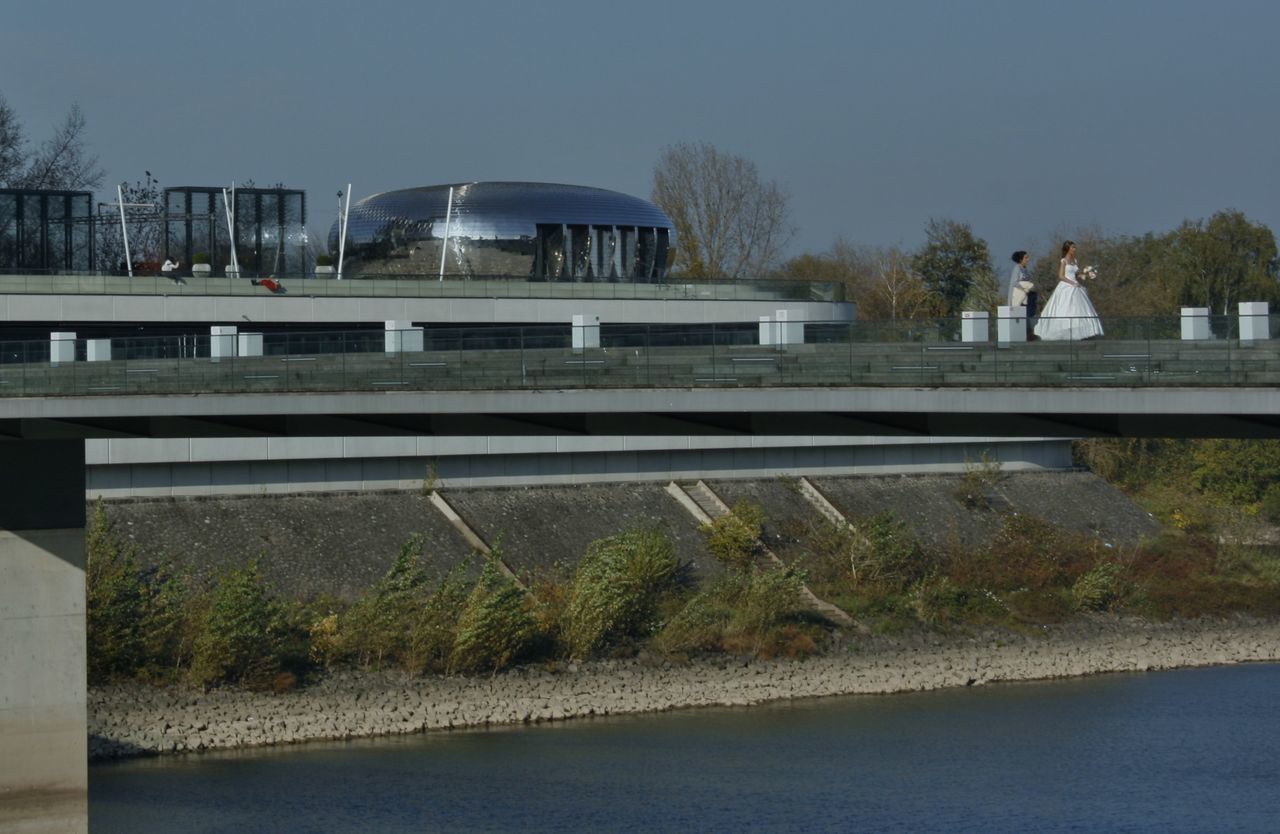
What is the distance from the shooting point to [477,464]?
56750mm

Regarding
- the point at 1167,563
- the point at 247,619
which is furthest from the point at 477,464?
the point at 1167,563

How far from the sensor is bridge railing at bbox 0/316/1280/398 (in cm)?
2394

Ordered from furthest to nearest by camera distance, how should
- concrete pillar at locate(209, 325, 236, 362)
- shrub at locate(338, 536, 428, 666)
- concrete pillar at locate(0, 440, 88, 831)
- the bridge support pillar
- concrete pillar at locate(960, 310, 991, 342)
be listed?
shrub at locate(338, 536, 428, 666), concrete pillar at locate(0, 440, 88, 831), concrete pillar at locate(209, 325, 236, 362), the bridge support pillar, concrete pillar at locate(960, 310, 991, 342)

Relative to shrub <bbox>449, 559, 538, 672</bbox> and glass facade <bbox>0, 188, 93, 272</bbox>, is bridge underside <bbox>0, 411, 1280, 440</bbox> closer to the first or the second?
shrub <bbox>449, 559, 538, 672</bbox>

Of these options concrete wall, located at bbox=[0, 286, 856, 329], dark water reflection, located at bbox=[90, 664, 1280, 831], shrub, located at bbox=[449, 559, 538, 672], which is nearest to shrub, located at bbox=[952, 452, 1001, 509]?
concrete wall, located at bbox=[0, 286, 856, 329]

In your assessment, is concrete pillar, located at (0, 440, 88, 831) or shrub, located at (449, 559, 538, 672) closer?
concrete pillar, located at (0, 440, 88, 831)

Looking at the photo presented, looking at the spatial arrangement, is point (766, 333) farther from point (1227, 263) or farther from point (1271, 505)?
point (1227, 263)

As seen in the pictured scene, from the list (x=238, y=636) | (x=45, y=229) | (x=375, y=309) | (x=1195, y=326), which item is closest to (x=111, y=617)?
(x=238, y=636)

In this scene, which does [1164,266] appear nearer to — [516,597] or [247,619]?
[516,597]

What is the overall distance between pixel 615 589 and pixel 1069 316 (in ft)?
79.9

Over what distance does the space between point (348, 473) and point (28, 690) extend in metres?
21.4

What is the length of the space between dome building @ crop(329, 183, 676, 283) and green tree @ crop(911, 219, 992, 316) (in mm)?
26789

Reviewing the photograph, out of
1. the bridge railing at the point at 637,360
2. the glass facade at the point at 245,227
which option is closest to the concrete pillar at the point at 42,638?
the bridge railing at the point at 637,360

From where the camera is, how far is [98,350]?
105 feet
